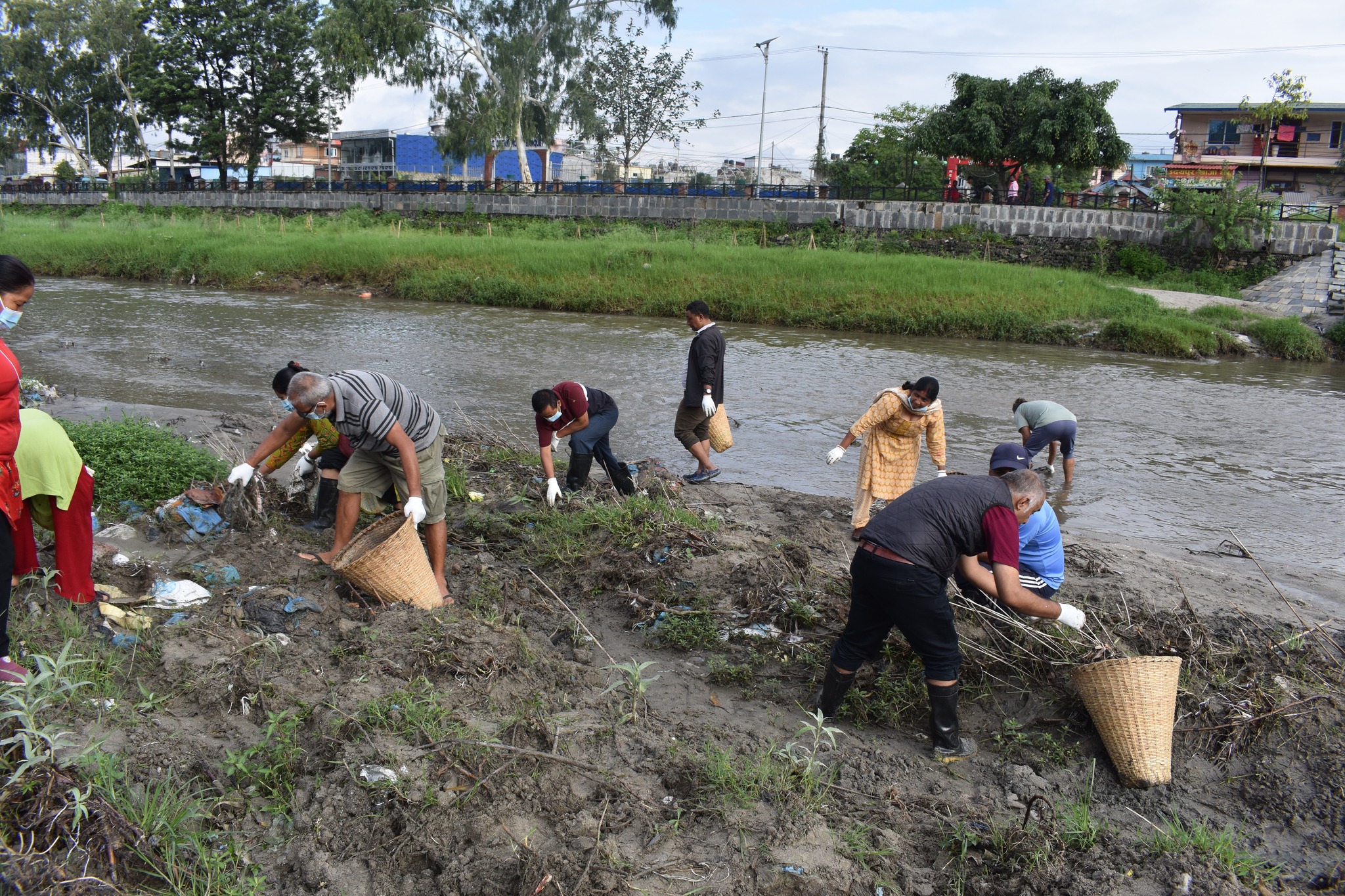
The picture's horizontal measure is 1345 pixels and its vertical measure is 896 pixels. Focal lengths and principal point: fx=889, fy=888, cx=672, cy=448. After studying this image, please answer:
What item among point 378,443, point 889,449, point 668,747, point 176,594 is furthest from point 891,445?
point 176,594

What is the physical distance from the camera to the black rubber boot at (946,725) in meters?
3.69

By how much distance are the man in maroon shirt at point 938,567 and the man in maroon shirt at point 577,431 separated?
111 inches

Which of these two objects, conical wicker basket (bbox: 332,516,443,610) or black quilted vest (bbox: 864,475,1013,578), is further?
conical wicker basket (bbox: 332,516,443,610)

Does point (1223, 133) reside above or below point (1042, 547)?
above

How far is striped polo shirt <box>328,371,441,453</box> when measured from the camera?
4398 mm

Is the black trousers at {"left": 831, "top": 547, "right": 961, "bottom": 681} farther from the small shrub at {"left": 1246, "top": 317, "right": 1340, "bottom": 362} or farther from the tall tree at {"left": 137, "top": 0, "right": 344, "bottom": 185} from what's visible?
the tall tree at {"left": 137, "top": 0, "right": 344, "bottom": 185}

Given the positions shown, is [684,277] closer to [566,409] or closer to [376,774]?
[566,409]

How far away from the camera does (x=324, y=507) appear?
5855 millimetres

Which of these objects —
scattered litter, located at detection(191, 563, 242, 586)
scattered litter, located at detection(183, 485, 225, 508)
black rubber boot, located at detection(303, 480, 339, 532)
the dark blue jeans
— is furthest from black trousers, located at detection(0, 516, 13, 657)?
the dark blue jeans

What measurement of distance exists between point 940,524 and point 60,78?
186ft

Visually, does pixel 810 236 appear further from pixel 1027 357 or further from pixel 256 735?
pixel 256 735

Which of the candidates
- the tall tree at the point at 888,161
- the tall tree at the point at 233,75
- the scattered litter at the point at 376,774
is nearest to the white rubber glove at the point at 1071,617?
the scattered litter at the point at 376,774

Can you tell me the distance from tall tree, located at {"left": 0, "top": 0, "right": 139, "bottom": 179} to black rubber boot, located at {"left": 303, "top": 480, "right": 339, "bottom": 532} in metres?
49.1

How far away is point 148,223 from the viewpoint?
3288cm
